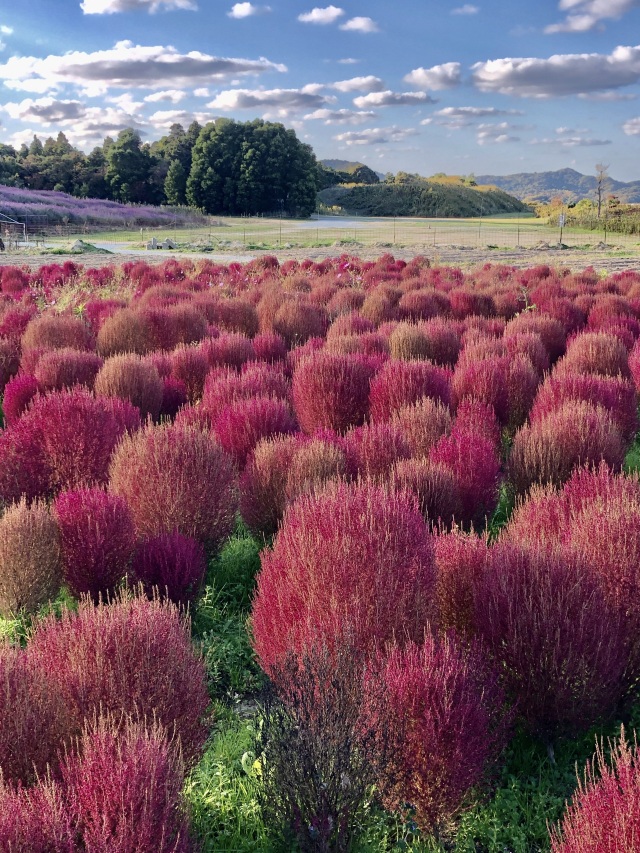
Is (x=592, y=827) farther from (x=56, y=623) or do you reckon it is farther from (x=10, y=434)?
(x=10, y=434)

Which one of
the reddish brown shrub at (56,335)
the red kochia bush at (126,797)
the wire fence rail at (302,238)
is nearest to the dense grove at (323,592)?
the red kochia bush at (126,797)

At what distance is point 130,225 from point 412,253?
1065 inches

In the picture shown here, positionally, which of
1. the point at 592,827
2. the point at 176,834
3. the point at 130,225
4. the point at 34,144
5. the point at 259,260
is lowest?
the point at 176,834

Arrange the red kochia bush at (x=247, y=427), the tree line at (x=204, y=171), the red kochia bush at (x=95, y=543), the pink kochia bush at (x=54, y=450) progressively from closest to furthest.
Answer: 1. the red kochia bush at (x=95, y=543)
2. the pink kochia bush at (x=54, y=450)
3. the red kochia bush at (x=247, y=427)
4. the tree line at (x=204, y=171)

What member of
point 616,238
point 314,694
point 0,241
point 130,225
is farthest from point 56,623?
point 130,225

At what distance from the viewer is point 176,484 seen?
14.5ft

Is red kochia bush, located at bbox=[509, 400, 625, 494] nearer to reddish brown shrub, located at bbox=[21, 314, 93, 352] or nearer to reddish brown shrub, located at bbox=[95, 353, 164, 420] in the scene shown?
reddish brown shrub, located at bbox=[95, 353, 164, 420]

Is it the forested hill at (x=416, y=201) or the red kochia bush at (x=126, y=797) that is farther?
the forested hill at (x=416, y=201)

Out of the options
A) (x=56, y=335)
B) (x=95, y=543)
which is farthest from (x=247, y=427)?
(x=56, y=335)

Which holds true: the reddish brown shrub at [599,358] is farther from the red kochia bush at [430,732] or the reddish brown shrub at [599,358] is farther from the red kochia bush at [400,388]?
the red kochia bush at [430,732]

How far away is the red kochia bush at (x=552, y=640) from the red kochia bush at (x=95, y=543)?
76.2 inches

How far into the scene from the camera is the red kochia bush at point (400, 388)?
6234 millimetres

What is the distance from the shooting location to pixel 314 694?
252 centimetres

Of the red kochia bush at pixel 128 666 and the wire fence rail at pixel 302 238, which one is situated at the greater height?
the wire fence rail at pixel 302 238
